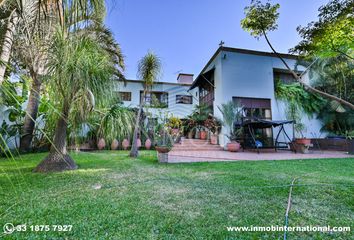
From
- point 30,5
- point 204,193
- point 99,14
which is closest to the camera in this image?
point 99,14

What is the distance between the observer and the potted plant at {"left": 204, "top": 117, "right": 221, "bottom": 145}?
447 inches

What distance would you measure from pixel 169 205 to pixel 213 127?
30.9ft

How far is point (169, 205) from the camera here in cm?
250

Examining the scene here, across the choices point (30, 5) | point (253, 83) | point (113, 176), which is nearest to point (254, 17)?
point (30, 5)

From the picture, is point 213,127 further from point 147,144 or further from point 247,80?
point 147,144

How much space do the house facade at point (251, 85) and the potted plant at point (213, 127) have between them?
1.23 feet

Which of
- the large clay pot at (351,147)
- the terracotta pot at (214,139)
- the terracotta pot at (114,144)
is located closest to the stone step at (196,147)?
the terracotta pot at (214,139)

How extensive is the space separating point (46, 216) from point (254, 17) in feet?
18.4

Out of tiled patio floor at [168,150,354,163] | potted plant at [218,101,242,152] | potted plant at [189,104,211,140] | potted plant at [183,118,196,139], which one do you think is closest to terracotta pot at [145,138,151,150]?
tiled patio floor at [168,150,354,163]

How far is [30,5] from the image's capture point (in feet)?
5.25

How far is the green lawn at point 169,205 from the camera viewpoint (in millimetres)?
1838

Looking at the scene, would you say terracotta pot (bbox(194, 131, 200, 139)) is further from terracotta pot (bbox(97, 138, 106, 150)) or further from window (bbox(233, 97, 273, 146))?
terracotta pot (bbox(97, 138, 106, 150))

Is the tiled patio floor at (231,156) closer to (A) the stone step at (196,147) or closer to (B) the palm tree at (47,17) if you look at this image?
(A) the stone step at (196,147)

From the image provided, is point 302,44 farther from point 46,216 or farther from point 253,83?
point 253,83
